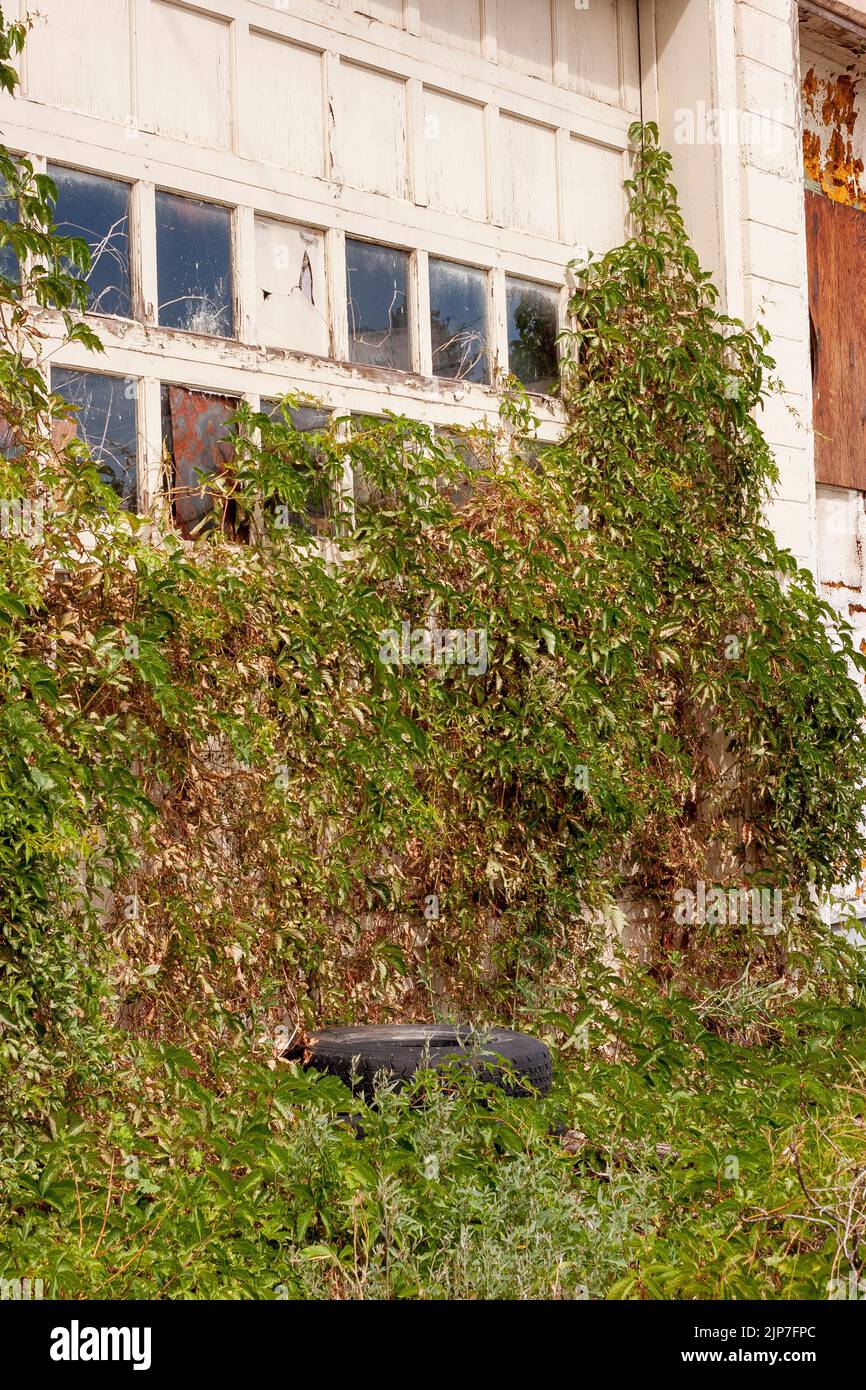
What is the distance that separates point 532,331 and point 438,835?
7.55ft

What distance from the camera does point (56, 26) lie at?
443 cm

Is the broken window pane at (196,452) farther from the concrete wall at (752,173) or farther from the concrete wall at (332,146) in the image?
the concrete wall at (752,173)

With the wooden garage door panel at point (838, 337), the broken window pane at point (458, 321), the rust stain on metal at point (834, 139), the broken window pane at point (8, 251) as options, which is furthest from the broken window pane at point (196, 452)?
the rust stain on metal at point (834, 139)

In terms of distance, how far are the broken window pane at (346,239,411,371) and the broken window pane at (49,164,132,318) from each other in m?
0.95

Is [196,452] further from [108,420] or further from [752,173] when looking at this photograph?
[752,173]

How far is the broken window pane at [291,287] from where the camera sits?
16.4 ft

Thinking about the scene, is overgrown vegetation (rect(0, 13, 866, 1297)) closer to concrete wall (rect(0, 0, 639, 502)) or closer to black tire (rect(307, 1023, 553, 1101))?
black tire (rect(307, 1023, 553, 1101))

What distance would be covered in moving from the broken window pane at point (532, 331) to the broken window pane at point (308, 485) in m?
1.16

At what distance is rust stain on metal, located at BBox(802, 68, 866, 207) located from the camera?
7.34 m

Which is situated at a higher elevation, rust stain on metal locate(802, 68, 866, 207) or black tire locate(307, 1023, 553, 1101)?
rust stain on metal locate(802, 68, 866, 207)

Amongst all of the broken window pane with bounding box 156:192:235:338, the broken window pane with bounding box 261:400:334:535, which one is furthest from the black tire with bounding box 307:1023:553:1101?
the broken window pane with bounding box 156:192:235:338

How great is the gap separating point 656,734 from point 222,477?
84.6 inches

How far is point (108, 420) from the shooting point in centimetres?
450

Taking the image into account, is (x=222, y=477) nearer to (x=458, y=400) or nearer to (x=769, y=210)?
(x=458, y=400)
